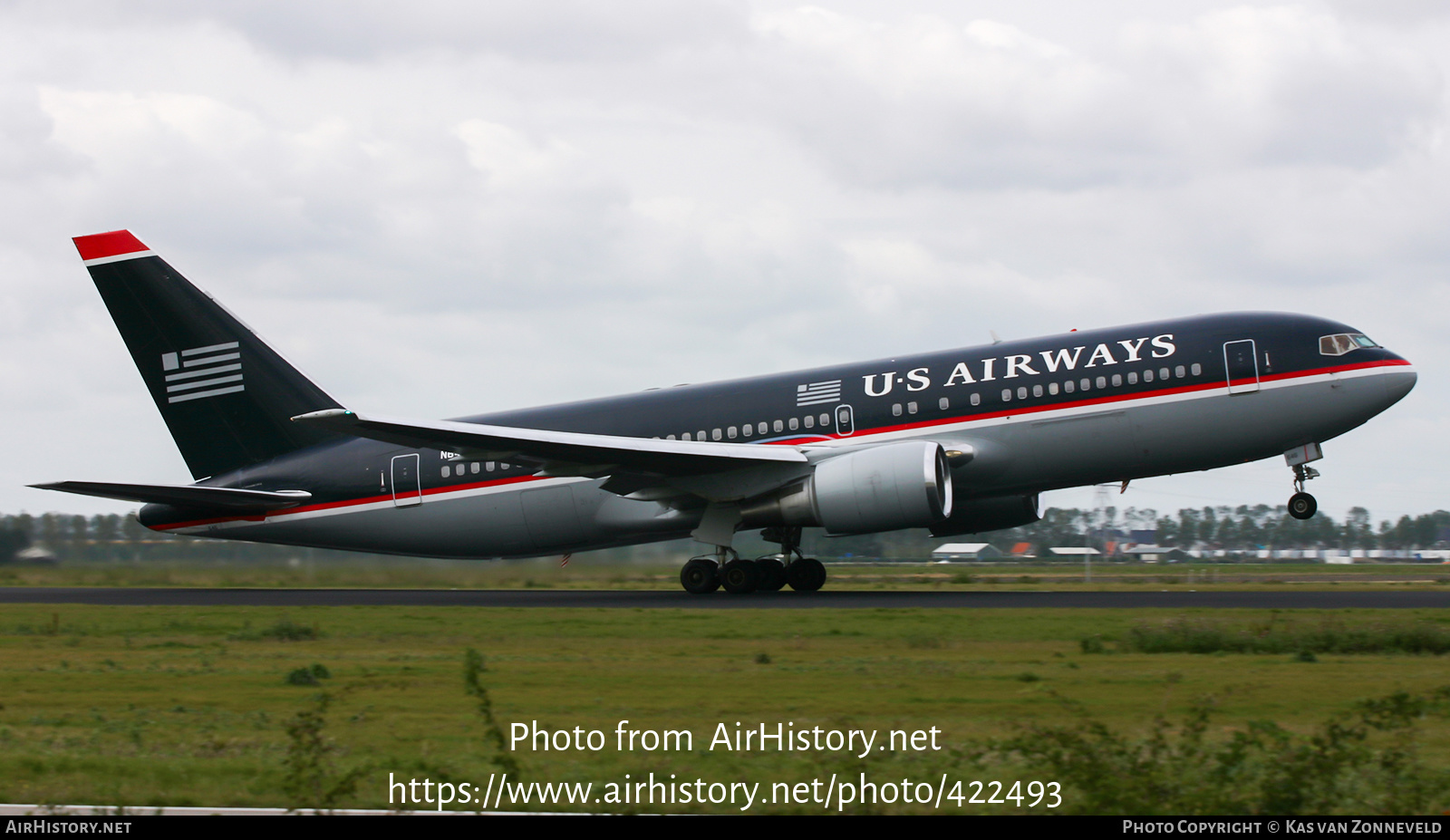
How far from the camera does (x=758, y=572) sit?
2736 centimetres

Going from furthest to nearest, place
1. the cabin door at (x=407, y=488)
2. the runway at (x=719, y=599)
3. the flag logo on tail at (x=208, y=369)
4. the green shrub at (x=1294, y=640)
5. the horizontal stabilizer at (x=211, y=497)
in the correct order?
the flag logo on tail at (x=208, y=369), the cabin door at (x=407, y=488), the horizontal stabilizer at (x=211, y=497), the runway at (x=719, y=599), the green shrub at (x=1294, y=640)

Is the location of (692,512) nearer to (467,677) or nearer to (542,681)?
(542,681)

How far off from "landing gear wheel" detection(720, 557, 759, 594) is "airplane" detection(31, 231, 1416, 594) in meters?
0.04

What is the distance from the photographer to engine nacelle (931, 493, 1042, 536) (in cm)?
2797

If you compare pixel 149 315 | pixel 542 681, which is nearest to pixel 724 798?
pixel 542 681

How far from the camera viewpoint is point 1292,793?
25.2 feet

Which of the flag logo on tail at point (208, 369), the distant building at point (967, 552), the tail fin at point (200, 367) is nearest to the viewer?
the tail fin at point (200, 367)

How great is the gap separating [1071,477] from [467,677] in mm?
18561

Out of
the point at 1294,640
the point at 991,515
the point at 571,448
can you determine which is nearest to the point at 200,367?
the point at 571,448

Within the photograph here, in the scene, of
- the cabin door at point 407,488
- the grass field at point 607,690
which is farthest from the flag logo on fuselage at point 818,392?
the cabin door at point 407,488

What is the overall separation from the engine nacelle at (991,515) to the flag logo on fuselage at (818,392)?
3384mm

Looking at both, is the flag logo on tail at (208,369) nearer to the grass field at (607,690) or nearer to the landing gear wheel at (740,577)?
the grass field at (607,690)

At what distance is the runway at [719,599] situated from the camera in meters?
23.3

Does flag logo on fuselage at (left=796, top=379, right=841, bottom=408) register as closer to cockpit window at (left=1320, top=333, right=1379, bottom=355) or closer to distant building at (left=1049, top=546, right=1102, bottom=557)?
cockpit window at (left=1320, top=333, right=1379, bottom=355)
